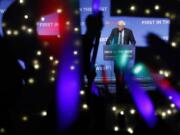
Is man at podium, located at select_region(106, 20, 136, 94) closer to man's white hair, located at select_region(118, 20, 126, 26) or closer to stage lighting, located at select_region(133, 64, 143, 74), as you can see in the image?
man's white hair, located at select_region(118, 20, 126, 26)

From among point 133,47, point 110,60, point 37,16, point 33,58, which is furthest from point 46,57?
point 133,47

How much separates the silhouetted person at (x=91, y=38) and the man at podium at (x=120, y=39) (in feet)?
0.39

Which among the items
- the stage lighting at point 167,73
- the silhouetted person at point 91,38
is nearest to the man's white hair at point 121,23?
the silhouetted person at point 91,38

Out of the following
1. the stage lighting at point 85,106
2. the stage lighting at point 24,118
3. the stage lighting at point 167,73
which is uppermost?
the stage lighting at point 167,73

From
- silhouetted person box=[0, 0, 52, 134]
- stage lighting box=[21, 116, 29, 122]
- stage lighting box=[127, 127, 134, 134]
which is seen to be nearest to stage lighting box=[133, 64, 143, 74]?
stage lighting box=[127, 127, 134, 134]

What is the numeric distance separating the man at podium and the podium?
0.03 meters

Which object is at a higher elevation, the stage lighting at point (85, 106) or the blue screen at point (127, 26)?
the blue screen at point (127, 26)

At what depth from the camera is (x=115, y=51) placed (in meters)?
3.20

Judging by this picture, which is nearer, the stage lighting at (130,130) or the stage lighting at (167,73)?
the stage lighting at (130,130)

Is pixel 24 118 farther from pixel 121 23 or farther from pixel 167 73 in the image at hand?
pixel 167 73

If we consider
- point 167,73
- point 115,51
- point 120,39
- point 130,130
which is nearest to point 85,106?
point 130,130

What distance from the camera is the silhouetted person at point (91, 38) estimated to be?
125 inches

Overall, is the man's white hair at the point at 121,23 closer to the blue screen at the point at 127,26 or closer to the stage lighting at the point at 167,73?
the blue screen at the point at 127,26

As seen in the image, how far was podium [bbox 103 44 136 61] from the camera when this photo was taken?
319 centimetres
